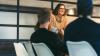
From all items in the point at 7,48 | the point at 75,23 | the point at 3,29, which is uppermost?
the point at 75,23

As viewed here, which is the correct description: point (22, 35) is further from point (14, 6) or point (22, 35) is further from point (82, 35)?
point (82, 35)

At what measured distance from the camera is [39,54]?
2.33m

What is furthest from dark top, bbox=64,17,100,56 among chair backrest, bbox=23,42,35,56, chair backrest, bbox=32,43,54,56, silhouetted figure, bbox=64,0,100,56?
chair backrest, bbox=23,42,35,56

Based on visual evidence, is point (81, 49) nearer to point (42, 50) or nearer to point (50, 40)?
point (42, 50)

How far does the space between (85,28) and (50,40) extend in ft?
2.73

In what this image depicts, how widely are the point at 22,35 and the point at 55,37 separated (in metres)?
3.10

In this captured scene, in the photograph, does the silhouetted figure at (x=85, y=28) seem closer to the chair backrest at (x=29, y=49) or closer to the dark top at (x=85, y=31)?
the dark top at (x=85, y=31)

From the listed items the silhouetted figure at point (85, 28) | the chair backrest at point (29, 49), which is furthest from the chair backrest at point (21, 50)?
→ the silhouetted figure at point (85, 28)

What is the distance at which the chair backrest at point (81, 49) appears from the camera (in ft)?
5.41

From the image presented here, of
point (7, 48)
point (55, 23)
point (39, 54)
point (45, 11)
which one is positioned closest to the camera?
point (39, 54)

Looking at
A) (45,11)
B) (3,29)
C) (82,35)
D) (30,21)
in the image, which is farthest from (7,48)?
(82,35)

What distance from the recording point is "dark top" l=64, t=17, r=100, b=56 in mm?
1636

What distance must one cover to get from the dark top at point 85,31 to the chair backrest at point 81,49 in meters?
0.03

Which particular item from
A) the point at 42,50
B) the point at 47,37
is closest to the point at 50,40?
the point at 47,37
